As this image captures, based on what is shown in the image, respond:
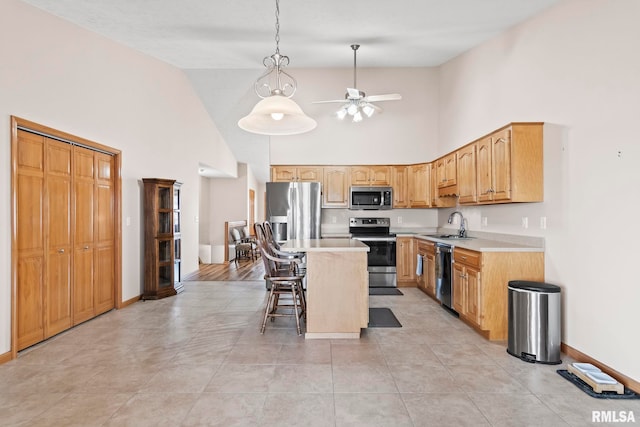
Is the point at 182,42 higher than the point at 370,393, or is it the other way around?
the point at 182,42

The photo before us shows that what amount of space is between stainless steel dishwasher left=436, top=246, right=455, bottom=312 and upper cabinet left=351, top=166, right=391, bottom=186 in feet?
5.92

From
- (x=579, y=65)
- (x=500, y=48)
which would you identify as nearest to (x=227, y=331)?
(x=579, y=65)

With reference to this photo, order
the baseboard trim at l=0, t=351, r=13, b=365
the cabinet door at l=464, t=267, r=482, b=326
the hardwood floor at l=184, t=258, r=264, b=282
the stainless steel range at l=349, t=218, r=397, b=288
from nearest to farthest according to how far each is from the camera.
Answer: the baseboard trim at l=0, t=351, r=13, b=365, the cabinet door at l=464, t=267, r=482, b=326, the stainless steel range at l=349, t=218, r=397, b=288, the hardwood floor at l=184, t=258, r=264, b=282

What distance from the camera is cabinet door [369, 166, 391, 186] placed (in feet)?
19.3

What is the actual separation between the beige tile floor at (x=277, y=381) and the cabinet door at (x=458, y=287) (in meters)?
0.21

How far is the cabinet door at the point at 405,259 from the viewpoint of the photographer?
553 centimetres

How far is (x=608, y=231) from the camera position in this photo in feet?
8.14

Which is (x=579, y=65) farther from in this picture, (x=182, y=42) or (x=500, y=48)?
(x=182, y=42)

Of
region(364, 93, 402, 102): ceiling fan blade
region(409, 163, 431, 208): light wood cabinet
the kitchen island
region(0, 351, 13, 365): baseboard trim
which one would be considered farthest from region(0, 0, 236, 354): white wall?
region(409, 163, 431, 208): light wood cabinet

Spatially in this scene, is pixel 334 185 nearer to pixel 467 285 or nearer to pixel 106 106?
pixel 467 285

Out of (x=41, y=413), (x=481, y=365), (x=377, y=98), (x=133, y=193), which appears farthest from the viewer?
(x=133, y=193)

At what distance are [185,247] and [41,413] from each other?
4408mm

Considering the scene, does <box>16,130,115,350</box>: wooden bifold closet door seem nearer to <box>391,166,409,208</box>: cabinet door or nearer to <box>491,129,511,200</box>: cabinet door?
<box>391,166,409,208</box>: cabinet door

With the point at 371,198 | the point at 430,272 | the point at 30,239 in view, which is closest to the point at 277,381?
the point at 30,239
